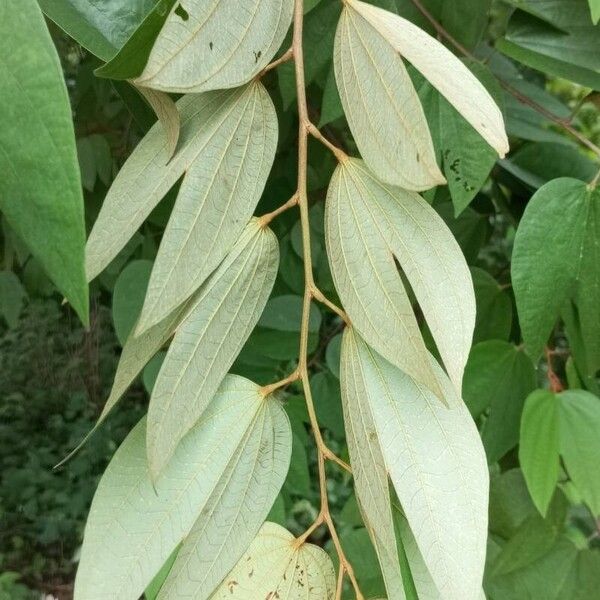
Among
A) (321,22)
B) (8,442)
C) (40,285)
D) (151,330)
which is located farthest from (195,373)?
(8,442)

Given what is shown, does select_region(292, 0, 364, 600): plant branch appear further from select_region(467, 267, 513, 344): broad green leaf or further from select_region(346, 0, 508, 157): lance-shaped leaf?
select_region(467, 267, 513, 344): broad green leaf

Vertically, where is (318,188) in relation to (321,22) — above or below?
below

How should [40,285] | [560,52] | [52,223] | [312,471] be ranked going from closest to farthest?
[52,223]
[560,52]
[40,285]
[312,471]

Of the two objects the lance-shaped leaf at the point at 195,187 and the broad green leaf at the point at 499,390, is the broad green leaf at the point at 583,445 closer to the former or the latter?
the broad green leaf at the point at 499,390

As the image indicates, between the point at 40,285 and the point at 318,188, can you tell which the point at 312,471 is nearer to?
the point at 40,285

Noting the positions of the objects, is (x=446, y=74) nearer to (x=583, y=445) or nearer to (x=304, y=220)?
(x=304, y=220)
